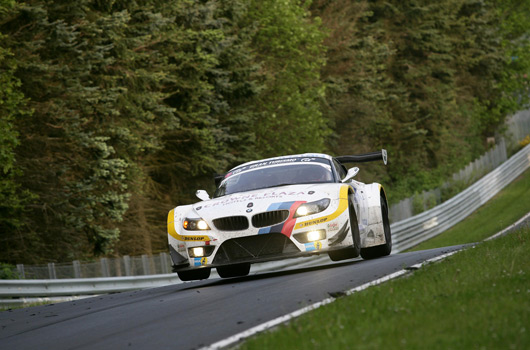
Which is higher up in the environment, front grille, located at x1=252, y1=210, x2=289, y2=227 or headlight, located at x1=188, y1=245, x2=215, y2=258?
front grille, located at x1=252, y1=210, x2=289, y2=227

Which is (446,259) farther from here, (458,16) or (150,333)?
(458,16)

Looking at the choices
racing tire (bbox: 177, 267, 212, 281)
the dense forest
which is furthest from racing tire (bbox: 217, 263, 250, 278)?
the dense forest

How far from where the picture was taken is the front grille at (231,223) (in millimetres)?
11883

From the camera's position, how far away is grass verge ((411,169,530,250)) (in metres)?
33.8

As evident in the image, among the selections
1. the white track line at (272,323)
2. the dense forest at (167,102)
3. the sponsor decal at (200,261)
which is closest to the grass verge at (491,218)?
the dense forest at (167,102)

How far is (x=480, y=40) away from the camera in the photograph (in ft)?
205

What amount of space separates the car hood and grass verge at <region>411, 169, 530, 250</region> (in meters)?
16.8

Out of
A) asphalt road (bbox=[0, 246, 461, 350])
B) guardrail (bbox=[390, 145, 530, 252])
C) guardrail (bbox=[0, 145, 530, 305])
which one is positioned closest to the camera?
asphalt road (bbox=[0, 246, 461, 350])

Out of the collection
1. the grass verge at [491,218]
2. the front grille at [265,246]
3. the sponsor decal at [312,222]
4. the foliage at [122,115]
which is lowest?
the grass verge at [491,218]

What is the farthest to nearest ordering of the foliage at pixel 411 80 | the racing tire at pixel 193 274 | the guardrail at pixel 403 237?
the foliage at pixel 411 80, the guardrail at pixel 403 237, the racing tire at pixel 193 274

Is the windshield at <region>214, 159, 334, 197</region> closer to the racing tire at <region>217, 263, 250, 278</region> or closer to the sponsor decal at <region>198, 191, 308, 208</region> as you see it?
the sponsor decal at <region>198, 191, 308, 208</region>

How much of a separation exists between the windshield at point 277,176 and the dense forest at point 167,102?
8213 mm

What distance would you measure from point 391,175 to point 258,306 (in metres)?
48.1

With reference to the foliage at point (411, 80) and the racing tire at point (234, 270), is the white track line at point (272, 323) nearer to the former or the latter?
the racing tire at point (234, 270)
